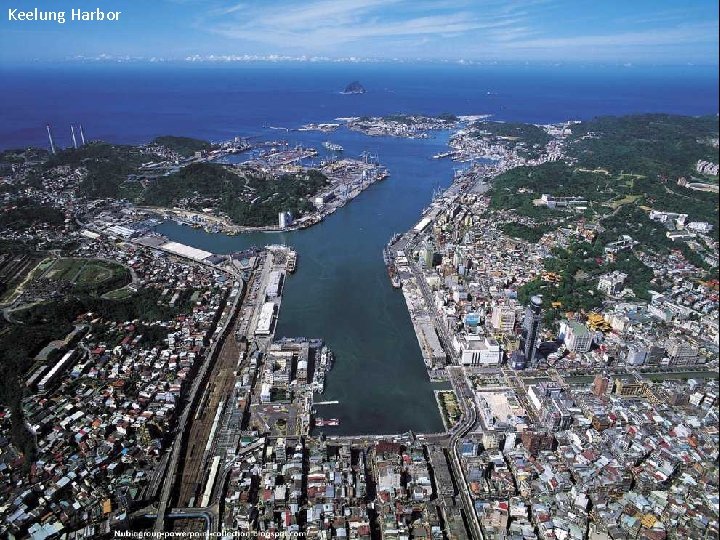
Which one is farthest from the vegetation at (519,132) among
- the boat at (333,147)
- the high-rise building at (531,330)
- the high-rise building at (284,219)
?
the high-rise building at (531,330)

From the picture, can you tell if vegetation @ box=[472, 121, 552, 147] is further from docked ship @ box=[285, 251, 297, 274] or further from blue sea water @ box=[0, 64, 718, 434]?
docked ship @ box=[285, 251, 297, 274]

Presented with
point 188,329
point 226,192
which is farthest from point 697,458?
point 226,192

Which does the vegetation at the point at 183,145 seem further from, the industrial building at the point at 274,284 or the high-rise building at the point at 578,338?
the high-rise building at the point at 578,338

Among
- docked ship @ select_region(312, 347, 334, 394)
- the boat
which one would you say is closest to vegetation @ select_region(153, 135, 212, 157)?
the boat

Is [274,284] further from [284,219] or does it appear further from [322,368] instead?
[284,219]

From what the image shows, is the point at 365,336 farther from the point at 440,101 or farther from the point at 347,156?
the point at 440,101

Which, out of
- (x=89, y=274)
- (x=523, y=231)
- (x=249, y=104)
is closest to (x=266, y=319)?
(x=89, y=274)
